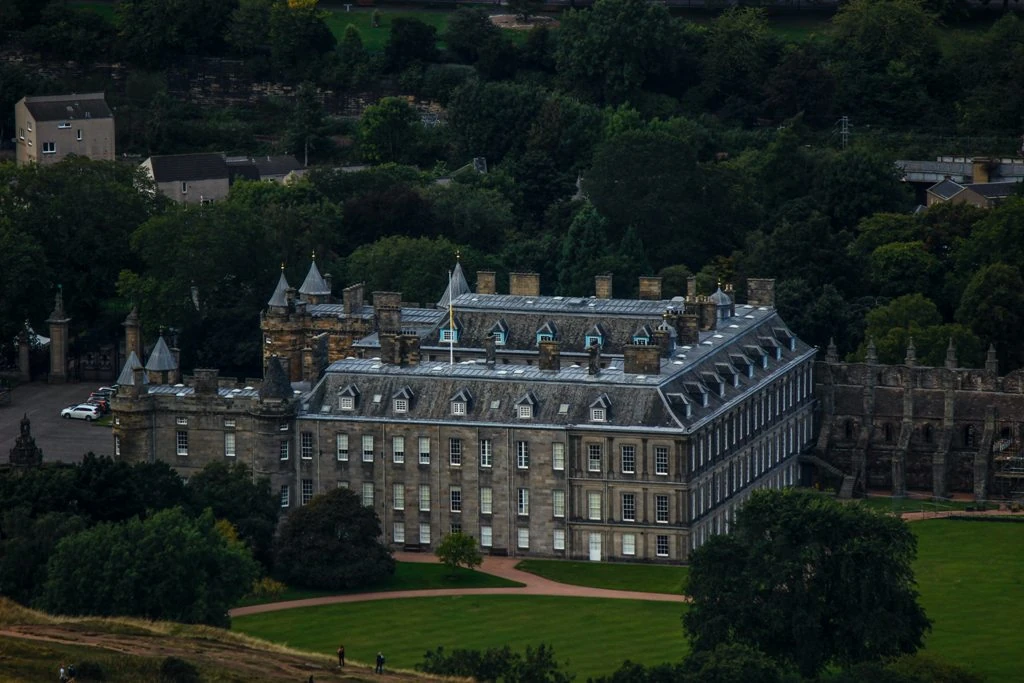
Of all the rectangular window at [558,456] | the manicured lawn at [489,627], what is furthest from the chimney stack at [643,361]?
the manicured lawn at [489,627]

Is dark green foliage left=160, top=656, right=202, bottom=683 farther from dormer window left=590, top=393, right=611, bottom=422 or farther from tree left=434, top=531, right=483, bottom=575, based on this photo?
dormer window left=590, top=393, right=611, bottom=422

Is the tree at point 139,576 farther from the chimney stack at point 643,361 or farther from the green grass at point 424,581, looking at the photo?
the chimney stack at point 643,361

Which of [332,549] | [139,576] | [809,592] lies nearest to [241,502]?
[332,549]

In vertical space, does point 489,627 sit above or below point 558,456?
below

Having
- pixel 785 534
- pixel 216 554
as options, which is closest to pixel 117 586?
pixel 216 554

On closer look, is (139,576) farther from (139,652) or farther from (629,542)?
(629,542)
